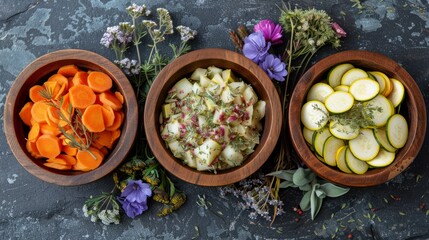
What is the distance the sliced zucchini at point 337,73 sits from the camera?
221cm

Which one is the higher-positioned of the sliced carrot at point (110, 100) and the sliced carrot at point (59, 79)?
the sliced carrot at point (59, 79)

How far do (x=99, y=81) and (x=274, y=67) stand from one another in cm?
72

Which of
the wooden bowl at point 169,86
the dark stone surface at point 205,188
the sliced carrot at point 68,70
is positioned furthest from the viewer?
the dark stone surface at point 205,188

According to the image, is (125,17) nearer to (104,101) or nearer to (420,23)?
(104,101)

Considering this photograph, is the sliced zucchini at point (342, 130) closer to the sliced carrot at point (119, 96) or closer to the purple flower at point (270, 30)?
the purple flower at point (270, 30)

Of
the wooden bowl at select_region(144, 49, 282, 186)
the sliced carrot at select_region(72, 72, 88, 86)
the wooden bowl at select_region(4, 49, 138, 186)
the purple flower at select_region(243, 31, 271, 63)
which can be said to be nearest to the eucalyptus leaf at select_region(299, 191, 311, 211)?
the wooden bowl at select_region(144, 49, 282, 186)

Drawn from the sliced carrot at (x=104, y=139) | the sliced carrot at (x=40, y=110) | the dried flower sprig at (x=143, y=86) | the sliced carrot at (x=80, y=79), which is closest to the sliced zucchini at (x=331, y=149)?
the dried flower sprig at (x=143, y=86)

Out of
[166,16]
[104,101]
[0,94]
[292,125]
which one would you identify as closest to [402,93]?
[292,125]

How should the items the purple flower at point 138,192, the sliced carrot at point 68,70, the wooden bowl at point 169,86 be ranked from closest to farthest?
the wooden bowl at point 169,86 < the sliced carrot at point 68,70 < the purple flower at point 138,192

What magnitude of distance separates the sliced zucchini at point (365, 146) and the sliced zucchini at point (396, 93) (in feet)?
0.55

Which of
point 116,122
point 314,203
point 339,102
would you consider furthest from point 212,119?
point 314,203

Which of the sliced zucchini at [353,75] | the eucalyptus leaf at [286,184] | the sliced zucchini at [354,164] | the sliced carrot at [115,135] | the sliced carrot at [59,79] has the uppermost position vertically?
the sliced zucchini at [353,75]

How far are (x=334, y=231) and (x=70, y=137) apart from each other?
1.19 meters

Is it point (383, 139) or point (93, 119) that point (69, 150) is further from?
point (383, 139)
